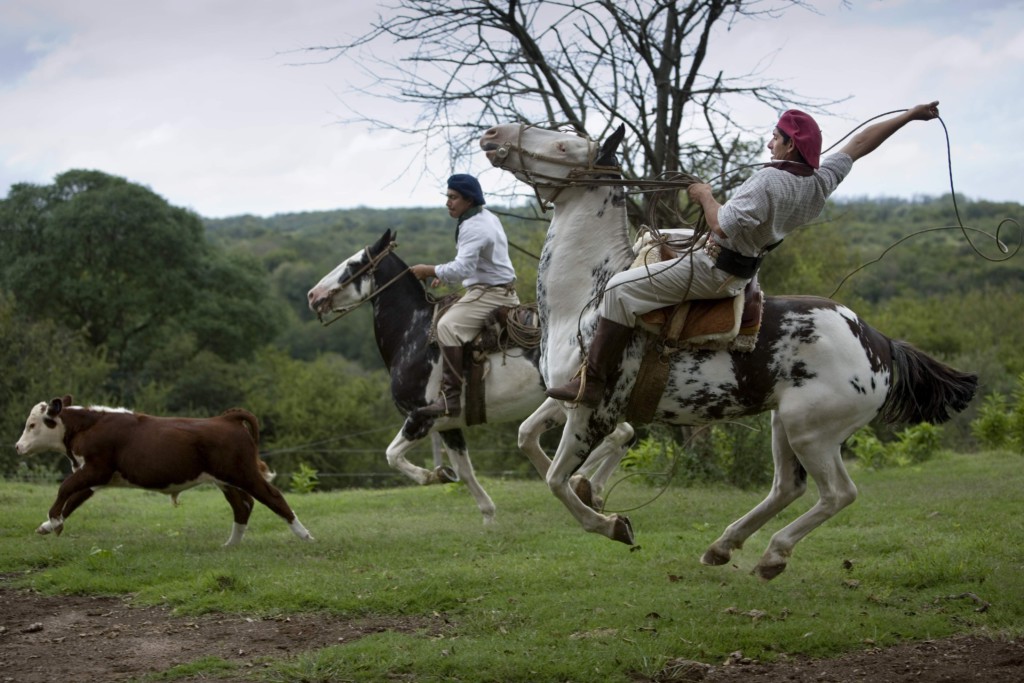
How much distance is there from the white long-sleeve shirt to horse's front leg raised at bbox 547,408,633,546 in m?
3.26

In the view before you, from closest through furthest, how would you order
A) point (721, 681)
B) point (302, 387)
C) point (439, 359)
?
1. point (721, 681)
2. point (439, 359)
3. point (302, 387)

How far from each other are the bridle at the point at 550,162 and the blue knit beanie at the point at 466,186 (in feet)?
9.20

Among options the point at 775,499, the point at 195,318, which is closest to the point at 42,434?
the point at 775,499

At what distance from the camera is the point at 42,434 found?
32.4 feet

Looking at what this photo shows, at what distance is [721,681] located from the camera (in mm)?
5766

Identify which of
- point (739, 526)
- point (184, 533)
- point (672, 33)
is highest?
point (672, 33)

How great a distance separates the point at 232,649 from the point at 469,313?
4.28 m

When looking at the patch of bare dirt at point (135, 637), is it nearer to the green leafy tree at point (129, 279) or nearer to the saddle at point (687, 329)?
the saddle at point (687, 329)

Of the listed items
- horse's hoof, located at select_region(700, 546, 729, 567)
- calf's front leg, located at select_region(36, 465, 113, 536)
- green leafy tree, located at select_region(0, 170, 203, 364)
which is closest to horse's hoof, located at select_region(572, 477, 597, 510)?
horse's hoof, located at select_region(700, 546, 729, 567)

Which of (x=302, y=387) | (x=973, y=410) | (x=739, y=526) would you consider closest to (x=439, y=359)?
(x=739, y=526)

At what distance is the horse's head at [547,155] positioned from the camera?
695 centimetres

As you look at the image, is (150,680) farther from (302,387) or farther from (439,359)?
(302,387)

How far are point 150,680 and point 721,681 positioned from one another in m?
3.15

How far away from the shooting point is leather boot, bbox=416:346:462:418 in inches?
388
